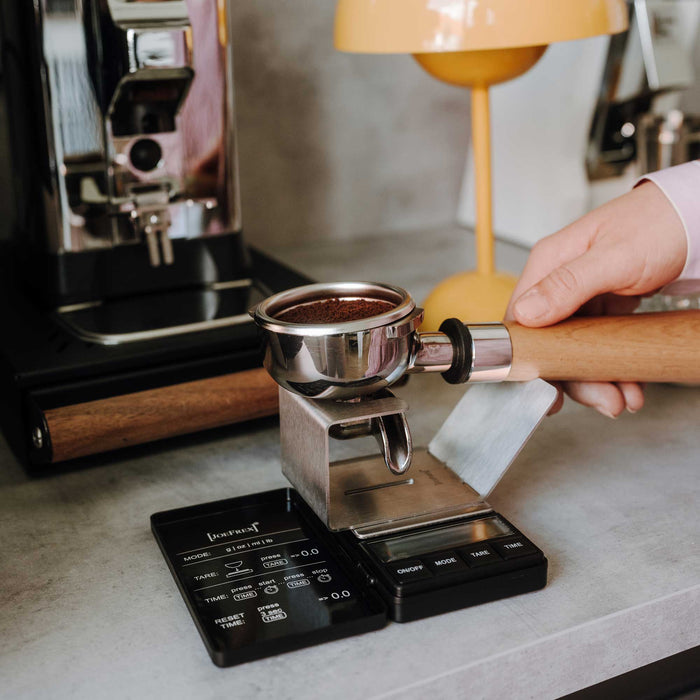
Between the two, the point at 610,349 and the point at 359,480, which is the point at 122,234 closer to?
the point at 359,480

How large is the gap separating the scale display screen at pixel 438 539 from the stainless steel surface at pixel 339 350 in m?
0.11

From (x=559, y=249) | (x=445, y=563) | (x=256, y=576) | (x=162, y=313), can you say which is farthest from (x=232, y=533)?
(x=559, y=249)

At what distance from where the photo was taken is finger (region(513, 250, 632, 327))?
28.2 inches

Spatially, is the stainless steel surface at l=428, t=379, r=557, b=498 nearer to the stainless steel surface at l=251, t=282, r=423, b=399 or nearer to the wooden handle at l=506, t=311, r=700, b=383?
the wooden handle at l=506, t=311, r=700, b=383

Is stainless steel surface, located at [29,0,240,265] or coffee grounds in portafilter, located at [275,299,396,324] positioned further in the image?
stainless steel surface, located at [29,0,240,265]

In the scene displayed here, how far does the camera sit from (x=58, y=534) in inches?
28.0

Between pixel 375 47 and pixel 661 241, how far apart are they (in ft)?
1.11

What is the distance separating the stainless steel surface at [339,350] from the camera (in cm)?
58

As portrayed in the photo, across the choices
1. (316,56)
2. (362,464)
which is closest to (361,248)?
(316,56)

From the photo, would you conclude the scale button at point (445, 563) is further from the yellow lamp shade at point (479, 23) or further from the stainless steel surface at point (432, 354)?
the yellow lamp shade at point (479, 23)

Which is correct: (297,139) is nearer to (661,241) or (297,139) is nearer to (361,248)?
(361,248)

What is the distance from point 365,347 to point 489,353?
0.13 metres

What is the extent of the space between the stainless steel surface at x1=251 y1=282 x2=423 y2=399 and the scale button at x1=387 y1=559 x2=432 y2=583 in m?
0.12

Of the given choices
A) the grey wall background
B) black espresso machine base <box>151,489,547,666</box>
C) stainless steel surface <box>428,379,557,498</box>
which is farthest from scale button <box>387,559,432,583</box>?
the grey wall background
